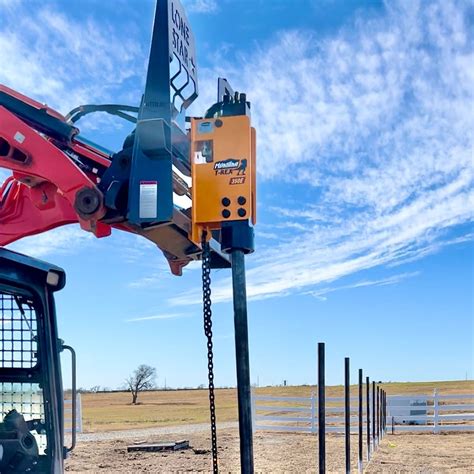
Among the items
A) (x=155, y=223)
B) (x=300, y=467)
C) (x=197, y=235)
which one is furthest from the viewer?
(x=300, y=467)

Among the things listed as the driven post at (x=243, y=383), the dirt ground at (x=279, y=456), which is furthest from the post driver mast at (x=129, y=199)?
the dirt ground at (x=279, y=456)

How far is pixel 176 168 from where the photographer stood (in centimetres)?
414

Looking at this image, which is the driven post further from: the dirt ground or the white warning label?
the dirt ground

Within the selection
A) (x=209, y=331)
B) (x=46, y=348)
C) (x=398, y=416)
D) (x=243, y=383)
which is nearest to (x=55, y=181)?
(x=46, y=348)

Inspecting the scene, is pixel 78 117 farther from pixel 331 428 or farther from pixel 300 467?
pixel 331 428

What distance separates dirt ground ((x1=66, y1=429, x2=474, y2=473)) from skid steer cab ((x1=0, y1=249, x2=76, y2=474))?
7556mm

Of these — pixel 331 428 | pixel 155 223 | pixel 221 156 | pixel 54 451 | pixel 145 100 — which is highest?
pixel 145 100

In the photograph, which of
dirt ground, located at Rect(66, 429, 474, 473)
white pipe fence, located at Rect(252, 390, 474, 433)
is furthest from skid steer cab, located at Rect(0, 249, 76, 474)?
white pipe fence, located at Rect(252, 390, 474, 433)

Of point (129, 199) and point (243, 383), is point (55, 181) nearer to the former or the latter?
point (129, 199)

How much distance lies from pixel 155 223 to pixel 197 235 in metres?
0.43

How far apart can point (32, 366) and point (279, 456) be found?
1075cm

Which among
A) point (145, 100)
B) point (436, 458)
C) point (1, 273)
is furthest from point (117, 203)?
point (436, 458)

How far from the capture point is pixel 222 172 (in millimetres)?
3639

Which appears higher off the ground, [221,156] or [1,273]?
[221,156]
